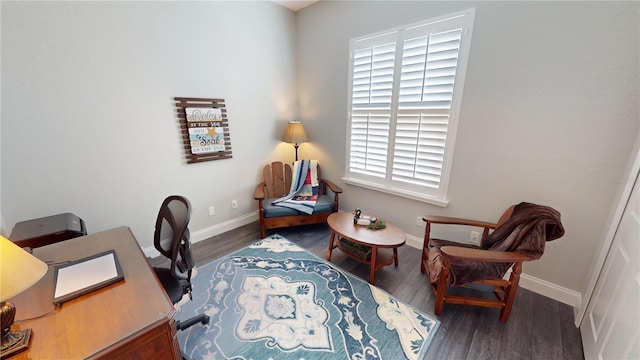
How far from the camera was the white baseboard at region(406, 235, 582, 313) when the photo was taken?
188 centimetres

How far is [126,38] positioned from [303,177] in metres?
2.26

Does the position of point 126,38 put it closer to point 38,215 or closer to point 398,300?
point 38,215

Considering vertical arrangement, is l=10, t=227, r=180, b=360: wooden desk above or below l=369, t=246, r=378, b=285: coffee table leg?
above

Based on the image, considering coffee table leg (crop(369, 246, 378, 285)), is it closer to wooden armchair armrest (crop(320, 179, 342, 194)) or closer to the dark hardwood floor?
the dark hardwood floor

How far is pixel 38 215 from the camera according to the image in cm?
186

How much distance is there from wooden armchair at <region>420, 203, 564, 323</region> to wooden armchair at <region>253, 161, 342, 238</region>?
1.43 metres

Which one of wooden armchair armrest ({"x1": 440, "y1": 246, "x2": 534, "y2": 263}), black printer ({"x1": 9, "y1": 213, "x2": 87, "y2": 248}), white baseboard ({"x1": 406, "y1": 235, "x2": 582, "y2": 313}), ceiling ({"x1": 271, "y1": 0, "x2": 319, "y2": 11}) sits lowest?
white baseboard ({"x1": 406, "y1": 235, "x2": 582, "y2": 313})

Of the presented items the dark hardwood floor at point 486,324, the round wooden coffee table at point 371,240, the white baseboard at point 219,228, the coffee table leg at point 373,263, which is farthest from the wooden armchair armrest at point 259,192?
the coffee table leg at point 373,263

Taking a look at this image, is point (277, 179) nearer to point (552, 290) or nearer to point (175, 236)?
point (175, 236)

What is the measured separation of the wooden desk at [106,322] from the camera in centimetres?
79

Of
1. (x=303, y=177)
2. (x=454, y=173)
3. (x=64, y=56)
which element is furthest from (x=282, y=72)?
(x=454, y=173)

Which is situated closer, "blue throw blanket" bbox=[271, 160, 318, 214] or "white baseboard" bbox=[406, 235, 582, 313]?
"white baseboard" bbox=[406, 235, 582, 313]

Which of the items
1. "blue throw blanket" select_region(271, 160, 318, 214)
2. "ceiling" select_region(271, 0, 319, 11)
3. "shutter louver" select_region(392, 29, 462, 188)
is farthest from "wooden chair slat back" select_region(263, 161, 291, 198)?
"ceiling" select_region(271, 0, 319, 11)

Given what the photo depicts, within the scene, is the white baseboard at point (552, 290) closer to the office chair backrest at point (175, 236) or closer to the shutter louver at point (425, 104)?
the shutter louver at point (425, 104)
